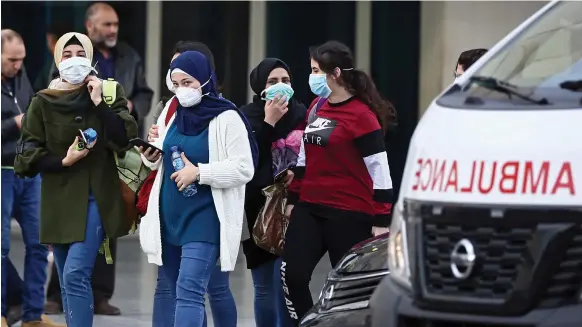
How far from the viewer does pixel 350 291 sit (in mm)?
6234

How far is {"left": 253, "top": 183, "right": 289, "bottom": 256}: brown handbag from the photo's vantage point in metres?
8.02

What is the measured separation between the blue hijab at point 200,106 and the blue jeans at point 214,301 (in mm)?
790

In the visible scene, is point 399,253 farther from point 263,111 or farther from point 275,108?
point 263,111

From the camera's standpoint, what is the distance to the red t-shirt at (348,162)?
757 centimetres

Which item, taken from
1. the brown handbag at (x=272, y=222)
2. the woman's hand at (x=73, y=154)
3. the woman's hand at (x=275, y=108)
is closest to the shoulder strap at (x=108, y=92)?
the woman's hand at (x=73, y=154)

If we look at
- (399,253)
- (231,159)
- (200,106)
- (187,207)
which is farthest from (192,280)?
(399,253)

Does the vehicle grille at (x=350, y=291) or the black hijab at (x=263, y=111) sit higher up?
the black hijab at (x=263, y=111)

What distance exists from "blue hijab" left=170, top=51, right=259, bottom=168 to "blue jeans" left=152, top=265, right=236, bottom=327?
0.79 meters

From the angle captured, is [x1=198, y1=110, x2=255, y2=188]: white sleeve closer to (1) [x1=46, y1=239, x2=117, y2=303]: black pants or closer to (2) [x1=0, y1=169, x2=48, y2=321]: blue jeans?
(2) [x1=0, y1=169, x2=48, y2=321]: blue jeans

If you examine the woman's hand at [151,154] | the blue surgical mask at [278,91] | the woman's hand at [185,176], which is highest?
the blue surgical mask at [278,91]

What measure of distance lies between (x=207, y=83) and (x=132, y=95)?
2.96 metres

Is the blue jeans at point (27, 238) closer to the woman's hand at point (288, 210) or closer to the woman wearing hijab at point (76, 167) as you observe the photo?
the woman wearing hijab at point (76, 167)

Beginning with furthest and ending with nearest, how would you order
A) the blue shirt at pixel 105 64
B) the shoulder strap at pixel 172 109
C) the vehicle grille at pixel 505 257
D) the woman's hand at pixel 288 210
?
the blue shirt at pixel 105 64, the woman's hand at pixel 288 210, the shoulder strap at pixel 172 109, the vehicle grille at pixel 505 257

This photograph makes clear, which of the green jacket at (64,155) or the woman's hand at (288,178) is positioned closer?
the green jacket at (64,155)
